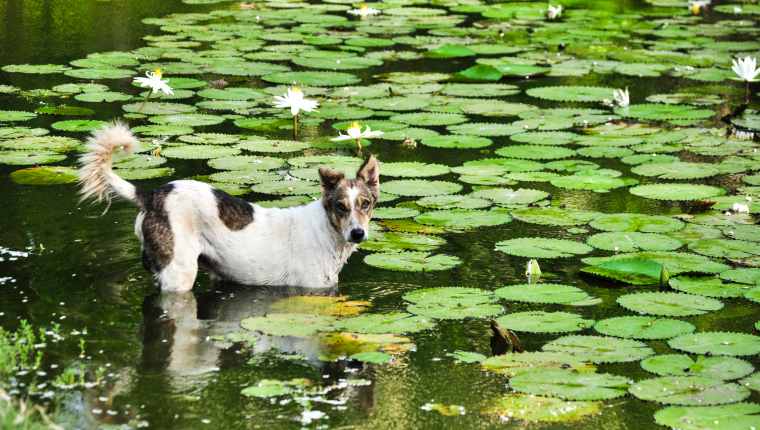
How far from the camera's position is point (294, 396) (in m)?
6.22

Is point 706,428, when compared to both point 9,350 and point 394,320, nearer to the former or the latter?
point 394,320

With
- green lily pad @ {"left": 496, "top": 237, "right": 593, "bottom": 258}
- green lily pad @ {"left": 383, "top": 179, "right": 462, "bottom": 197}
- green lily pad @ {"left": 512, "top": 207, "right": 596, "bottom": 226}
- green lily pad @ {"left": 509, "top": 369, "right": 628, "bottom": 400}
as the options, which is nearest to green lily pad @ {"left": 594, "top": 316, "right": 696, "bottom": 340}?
green lily pad @ {"left": 509, "top": 369, "right": 628, "bottom": 400}

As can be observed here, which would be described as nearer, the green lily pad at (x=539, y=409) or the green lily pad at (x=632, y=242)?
the green lily pad at (x=539, y=409)

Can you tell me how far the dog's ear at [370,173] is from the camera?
8086mm

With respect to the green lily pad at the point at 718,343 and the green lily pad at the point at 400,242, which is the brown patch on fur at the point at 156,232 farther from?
the green lily pad at the point at 718,343

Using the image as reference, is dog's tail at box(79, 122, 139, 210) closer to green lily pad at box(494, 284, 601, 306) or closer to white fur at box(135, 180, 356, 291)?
white fur at box(135, 180, 356, 291)

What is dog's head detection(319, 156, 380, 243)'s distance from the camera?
25.3ft

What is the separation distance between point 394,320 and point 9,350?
2154 millimetres

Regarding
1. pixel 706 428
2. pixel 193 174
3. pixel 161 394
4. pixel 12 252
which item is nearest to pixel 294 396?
pixel 161 394

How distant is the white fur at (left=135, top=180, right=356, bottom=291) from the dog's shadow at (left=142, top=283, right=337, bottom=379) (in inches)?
3.5

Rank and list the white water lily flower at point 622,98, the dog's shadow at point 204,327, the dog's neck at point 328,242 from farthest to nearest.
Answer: the white water lily flower at point 622,98 < the dog's neck at point 328,242 < the dog's shadow at point 204,327

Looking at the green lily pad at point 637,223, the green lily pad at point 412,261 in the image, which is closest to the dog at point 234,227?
the green lily pad at point 412,261

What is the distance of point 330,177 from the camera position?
7965 millimetres

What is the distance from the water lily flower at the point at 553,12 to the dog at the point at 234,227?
10585mm
